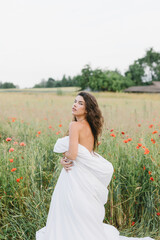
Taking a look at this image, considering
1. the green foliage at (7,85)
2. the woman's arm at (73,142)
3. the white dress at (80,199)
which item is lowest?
the white dress at (80,199)

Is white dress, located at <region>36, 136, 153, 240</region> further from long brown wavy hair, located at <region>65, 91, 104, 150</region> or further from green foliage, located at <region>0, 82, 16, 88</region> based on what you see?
green foliage, located at <region>0, 82, 16, 88</region>

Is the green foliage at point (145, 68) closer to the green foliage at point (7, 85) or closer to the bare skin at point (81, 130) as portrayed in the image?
the green foliage at point (7, 85)

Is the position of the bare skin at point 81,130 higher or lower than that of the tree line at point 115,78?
lower

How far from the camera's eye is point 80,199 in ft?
6.34

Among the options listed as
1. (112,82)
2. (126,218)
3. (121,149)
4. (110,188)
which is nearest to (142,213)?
(126,218)

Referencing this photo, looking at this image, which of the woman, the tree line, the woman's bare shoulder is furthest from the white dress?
the tree line

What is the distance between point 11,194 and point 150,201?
1.51 metres

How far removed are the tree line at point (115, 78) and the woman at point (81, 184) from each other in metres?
30.2

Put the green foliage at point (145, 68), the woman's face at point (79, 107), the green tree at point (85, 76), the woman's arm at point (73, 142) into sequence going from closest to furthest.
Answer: the woman's arm at point (73, 142) → the woman's face at point (79, 107) → the green tree at point (85, 76) → the green foliage at point (145, 68)

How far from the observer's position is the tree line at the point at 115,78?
3522cm

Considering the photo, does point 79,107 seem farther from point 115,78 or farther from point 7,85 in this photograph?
point 7,85

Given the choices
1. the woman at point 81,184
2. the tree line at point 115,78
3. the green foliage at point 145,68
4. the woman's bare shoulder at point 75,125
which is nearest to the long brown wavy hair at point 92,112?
the woman at point 81,184

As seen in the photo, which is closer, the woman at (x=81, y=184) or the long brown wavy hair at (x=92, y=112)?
the woman at (x=81, y=184)

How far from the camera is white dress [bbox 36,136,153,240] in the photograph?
6.35ft
